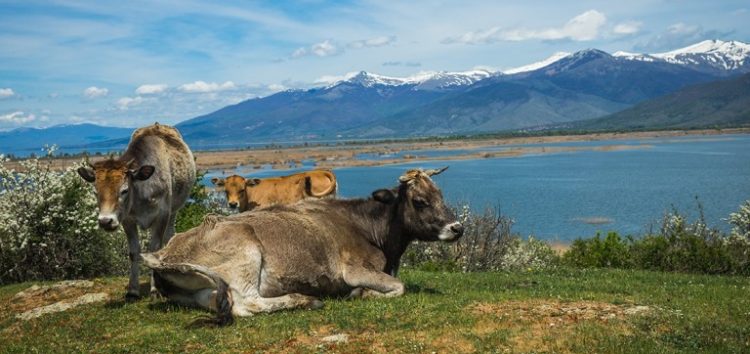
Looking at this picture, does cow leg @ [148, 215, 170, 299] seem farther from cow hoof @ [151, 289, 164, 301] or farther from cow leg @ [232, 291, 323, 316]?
cow leg @ [232, 291, 323, 316]

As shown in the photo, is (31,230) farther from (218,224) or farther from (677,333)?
(677,333)

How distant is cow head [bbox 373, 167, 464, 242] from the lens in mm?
11562

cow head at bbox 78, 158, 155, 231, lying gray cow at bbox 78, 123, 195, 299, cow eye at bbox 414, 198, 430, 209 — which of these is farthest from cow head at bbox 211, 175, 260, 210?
cow eye at bbox 414, 198, 430, 209

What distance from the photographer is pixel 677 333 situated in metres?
8.20

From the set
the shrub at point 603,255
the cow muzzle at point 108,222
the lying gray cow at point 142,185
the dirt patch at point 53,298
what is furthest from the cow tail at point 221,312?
the shrub at point 603,255

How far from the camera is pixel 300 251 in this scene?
35.7ft

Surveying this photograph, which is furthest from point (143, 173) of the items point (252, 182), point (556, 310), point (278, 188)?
point (252, 182)

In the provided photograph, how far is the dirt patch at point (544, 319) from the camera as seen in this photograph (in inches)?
317

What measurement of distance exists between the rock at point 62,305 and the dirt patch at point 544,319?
684 cm

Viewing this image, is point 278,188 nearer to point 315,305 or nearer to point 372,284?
point 372,284

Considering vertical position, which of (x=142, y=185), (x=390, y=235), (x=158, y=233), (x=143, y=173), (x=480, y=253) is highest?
(x=143, y=173)

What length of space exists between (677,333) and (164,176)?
8981 mm

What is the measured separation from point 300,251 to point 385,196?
2.16m

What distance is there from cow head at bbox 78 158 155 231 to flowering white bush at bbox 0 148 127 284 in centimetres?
735
